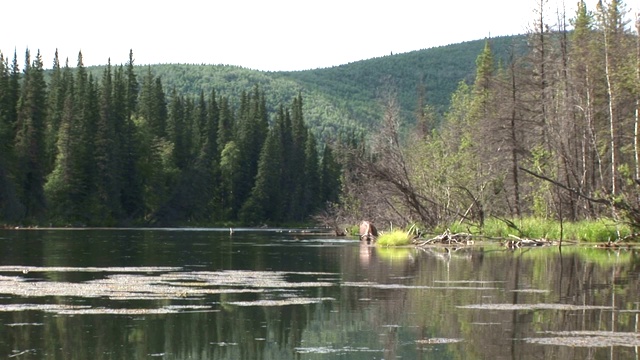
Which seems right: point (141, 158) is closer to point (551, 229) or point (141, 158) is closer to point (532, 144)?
point (532, 144)

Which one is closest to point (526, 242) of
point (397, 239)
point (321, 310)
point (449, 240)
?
point (449, 240)

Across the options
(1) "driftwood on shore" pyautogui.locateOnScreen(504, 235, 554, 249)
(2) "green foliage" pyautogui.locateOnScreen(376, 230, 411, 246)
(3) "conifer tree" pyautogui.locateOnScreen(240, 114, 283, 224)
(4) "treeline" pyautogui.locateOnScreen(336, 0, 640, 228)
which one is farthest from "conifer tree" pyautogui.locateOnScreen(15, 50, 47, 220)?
(1) "driftwood on shore" pyautogui.locateOnScreen(504, 235, 554, 249)

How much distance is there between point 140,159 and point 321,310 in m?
96.7

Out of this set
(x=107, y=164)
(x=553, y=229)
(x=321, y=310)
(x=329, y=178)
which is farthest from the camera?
(x=329, y=178)

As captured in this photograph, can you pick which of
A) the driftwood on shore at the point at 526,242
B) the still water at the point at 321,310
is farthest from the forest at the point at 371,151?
the still water at the point at 321,310

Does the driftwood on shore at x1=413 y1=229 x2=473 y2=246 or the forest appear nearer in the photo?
the driftwood on shore at x1=413 y1=229 x2=473 y2=246

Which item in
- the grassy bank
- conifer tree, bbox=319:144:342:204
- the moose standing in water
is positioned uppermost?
conifer tree, bbox=319:144:342:204

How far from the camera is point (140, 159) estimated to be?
373 feet

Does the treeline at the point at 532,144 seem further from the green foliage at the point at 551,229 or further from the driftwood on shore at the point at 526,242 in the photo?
the driftwood on shore at the point at 526,242

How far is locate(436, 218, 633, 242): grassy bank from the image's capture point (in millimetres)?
43031

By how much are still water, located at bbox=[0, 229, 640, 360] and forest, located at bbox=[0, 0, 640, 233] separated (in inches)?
458

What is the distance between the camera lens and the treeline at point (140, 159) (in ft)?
330

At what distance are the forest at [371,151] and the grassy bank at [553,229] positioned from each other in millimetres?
738

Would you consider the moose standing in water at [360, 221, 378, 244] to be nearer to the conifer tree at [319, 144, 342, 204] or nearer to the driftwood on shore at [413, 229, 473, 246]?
the driftwood on shore at [413, 229, 473, 246]
